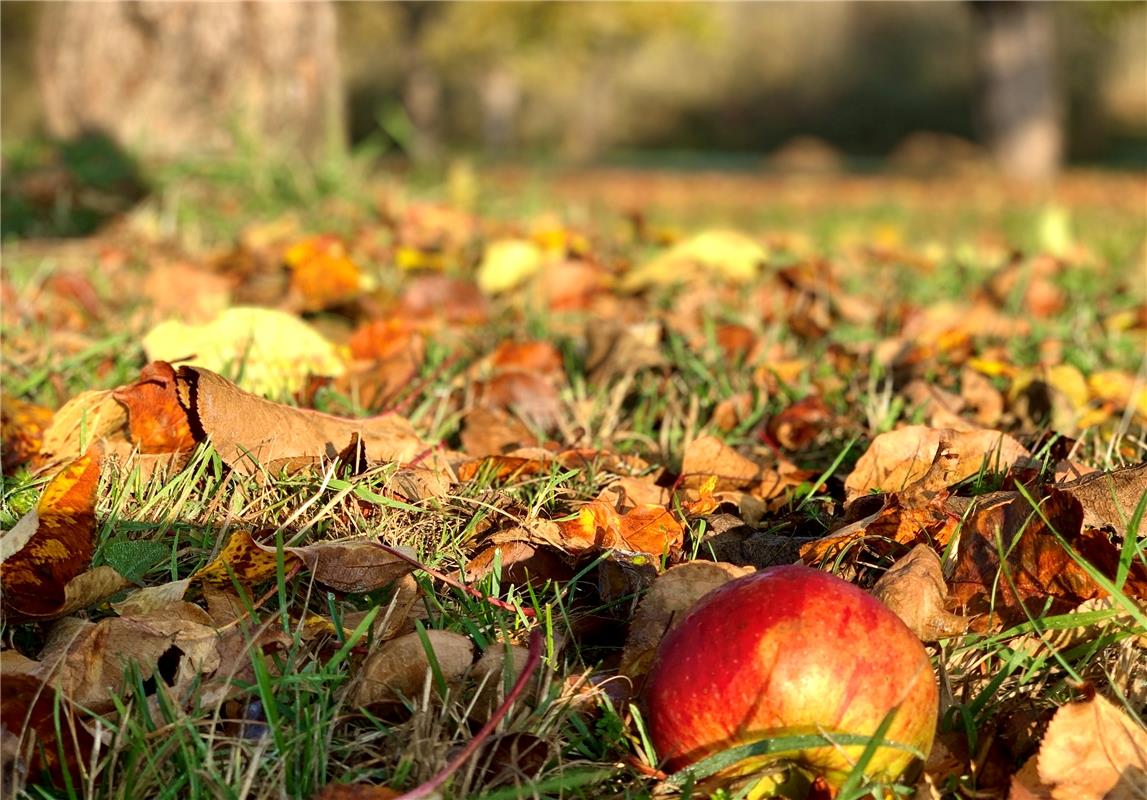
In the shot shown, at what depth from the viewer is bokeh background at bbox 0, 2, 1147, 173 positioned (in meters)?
23.2

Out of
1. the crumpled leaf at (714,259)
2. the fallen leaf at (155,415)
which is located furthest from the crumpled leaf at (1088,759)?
the crumpled leaf at (714,259)

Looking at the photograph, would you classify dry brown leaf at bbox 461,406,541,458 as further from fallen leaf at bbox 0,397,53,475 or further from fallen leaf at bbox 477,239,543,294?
fallen leaf at bbox 477,239,543,294

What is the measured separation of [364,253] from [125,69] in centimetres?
181

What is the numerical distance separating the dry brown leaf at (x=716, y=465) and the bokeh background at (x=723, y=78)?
14121 millimetres

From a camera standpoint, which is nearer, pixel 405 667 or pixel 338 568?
pixel 405 667

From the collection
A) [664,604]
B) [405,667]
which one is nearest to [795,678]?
[664,604]

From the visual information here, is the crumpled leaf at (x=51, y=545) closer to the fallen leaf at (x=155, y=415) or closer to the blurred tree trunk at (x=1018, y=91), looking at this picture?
the fallen leaf at (x=155, y=415)

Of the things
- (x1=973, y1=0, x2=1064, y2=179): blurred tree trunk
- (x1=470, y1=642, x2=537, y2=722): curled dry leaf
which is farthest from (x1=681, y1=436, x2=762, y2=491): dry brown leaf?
(x1=973, y1=0, x2=1064, y2=179): blurred tree trunk

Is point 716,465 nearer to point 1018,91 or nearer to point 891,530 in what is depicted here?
point 891,530

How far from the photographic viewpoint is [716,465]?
168 centimetres

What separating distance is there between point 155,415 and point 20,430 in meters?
0.32

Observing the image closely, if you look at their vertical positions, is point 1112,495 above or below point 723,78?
above

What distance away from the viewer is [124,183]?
12.2 ft

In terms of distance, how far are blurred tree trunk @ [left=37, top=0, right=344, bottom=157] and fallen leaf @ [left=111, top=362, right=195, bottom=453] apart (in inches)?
111
